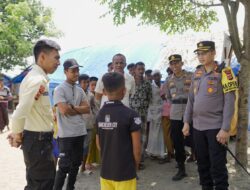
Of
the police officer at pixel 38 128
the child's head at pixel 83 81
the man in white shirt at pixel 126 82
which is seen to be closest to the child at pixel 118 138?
the police officer at pixel 38 128

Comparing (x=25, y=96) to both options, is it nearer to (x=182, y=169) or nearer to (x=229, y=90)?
(x=229, y=90)

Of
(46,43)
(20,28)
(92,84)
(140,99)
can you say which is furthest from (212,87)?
(20,28)

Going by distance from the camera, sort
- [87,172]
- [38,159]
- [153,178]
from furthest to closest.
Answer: [87,172] < [153,178] < [38,159]

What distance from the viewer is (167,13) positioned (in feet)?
21.4

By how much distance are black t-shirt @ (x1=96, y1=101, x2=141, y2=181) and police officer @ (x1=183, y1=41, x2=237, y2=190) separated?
129 cm

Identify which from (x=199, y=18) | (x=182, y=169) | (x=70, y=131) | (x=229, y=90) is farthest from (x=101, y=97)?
(x=199, y=18)

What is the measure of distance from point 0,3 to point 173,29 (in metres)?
18.0

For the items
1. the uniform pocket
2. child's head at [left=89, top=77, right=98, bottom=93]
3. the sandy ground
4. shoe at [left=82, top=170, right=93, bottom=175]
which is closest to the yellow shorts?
the uniform pocket

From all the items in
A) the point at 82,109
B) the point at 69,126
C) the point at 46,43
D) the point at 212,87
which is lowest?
the point at 69,126

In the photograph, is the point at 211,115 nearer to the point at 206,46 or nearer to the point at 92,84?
the point at 206,46

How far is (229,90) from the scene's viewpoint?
151 inches

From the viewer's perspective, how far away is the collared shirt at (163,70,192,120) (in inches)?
211

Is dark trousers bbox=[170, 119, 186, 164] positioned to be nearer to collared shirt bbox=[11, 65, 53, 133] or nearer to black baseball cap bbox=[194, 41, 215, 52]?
black baseball cap bbox=[194, 41, 215, 52]

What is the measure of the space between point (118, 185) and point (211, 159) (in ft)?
4.67
